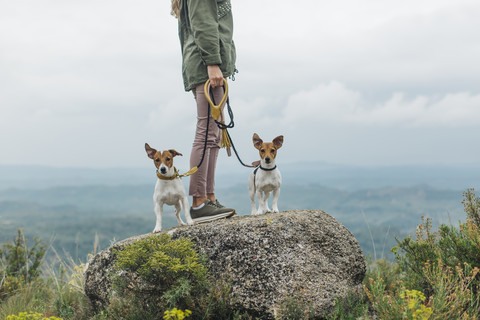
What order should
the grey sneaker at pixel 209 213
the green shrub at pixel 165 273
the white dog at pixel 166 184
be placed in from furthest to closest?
the grey sneaker at pixel 209 213 → the white dog at pixel 166 184 → the green shrub at pixel 165 273

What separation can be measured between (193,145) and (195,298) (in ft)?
7.49

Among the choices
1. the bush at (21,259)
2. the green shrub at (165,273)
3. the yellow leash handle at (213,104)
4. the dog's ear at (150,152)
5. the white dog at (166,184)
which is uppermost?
the yellow leash handle at (213,104)

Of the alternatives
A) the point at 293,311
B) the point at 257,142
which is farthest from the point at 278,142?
the point at 293,311

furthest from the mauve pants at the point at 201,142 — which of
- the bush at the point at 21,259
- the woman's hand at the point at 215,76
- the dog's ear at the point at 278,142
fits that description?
the bush at the point at 21,259

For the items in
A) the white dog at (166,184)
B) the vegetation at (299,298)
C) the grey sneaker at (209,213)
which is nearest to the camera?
the vegetation at (299,298)

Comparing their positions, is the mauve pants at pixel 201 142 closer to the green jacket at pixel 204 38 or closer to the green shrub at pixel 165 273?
the green jacket at pixel 204 38

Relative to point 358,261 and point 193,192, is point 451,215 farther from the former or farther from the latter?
point 193,192

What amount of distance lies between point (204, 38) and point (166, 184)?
81.0 inches

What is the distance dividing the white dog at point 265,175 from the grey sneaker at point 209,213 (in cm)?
44

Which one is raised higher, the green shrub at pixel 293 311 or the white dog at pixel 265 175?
the white dog at pixel 265 175

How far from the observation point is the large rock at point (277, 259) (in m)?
5.02

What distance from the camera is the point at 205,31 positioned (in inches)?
239

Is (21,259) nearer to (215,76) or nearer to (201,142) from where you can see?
(201,142)

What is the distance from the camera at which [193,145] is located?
21.0ft
